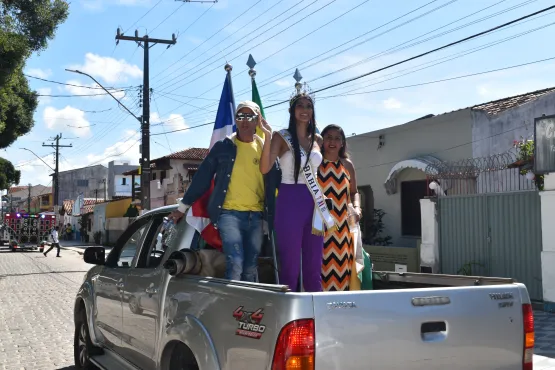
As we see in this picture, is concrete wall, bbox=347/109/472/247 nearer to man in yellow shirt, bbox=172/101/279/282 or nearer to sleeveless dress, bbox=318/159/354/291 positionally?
sleeveless dress, bbox=318/159/354/291

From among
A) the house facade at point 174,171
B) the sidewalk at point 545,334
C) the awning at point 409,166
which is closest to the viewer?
the sidewalk at point 545,334

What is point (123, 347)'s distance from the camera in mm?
4457

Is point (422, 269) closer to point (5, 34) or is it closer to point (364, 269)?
point (364, 269)

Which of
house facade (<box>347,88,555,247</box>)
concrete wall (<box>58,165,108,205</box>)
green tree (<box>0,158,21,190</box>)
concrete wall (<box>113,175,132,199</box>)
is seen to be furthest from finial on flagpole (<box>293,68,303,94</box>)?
concrete wall (<box>58,165,108,205</box>)

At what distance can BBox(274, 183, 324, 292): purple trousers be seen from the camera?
381 cm

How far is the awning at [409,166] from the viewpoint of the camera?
46.8 feet

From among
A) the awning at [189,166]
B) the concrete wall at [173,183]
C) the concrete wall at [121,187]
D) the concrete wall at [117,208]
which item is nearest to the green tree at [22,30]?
the awning at [189,166]

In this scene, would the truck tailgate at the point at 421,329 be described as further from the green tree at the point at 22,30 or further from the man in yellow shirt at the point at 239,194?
the green tree at the point at 22,30

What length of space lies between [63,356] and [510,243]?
7942 mm

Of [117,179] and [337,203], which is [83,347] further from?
[117,179]

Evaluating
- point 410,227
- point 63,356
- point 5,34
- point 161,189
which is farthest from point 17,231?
point 63,356

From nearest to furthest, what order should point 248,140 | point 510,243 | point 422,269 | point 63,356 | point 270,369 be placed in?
point 270,369 → point 248,140 → point 63,356 → point 510,243 → point 422,269

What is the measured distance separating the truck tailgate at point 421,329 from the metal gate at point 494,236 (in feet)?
25.3

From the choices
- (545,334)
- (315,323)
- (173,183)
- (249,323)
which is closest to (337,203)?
(249,323)
